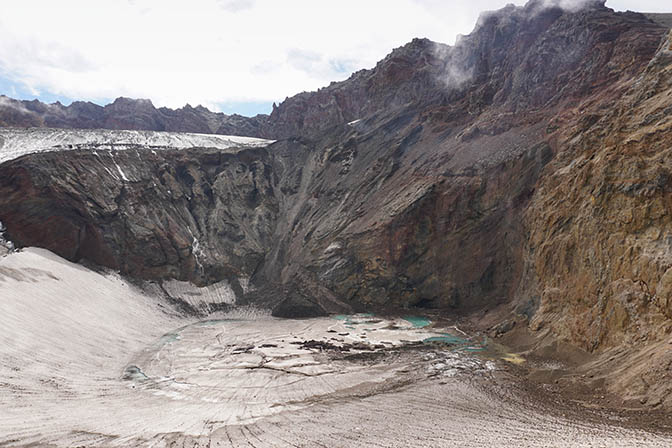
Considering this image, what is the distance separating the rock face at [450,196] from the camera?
1609cm

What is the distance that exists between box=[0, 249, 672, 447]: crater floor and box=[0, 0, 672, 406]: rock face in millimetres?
4491

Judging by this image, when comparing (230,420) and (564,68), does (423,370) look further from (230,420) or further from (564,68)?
(564,68)

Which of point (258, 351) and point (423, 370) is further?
point (258, 351)

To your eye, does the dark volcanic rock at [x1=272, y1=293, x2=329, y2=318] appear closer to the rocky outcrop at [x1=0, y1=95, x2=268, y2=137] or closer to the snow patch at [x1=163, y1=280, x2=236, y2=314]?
the snow patch at [x1=163, y1=280, x2=236, y2=314]

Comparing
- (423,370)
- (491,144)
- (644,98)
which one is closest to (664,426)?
(423,370)

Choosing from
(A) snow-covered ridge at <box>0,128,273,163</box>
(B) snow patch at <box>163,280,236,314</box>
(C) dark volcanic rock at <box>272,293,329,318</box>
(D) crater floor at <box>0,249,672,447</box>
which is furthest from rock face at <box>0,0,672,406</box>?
(D) crater floor at <box>0,249,672,447</box>

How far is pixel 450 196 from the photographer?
30.7 m

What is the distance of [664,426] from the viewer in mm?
8828

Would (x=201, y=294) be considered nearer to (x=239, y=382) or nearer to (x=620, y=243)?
(x=239, y=382)

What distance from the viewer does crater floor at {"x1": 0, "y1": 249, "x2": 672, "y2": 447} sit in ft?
34.0

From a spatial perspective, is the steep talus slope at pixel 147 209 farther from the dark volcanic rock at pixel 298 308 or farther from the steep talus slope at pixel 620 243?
the steep talus slope at pixel 620 243

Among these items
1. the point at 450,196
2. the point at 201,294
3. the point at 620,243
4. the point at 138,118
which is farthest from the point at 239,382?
the point at 138,118

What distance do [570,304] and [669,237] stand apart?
5.35 metres

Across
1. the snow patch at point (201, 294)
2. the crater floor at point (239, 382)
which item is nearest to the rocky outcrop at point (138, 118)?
the snow patch at point (201, 294)
